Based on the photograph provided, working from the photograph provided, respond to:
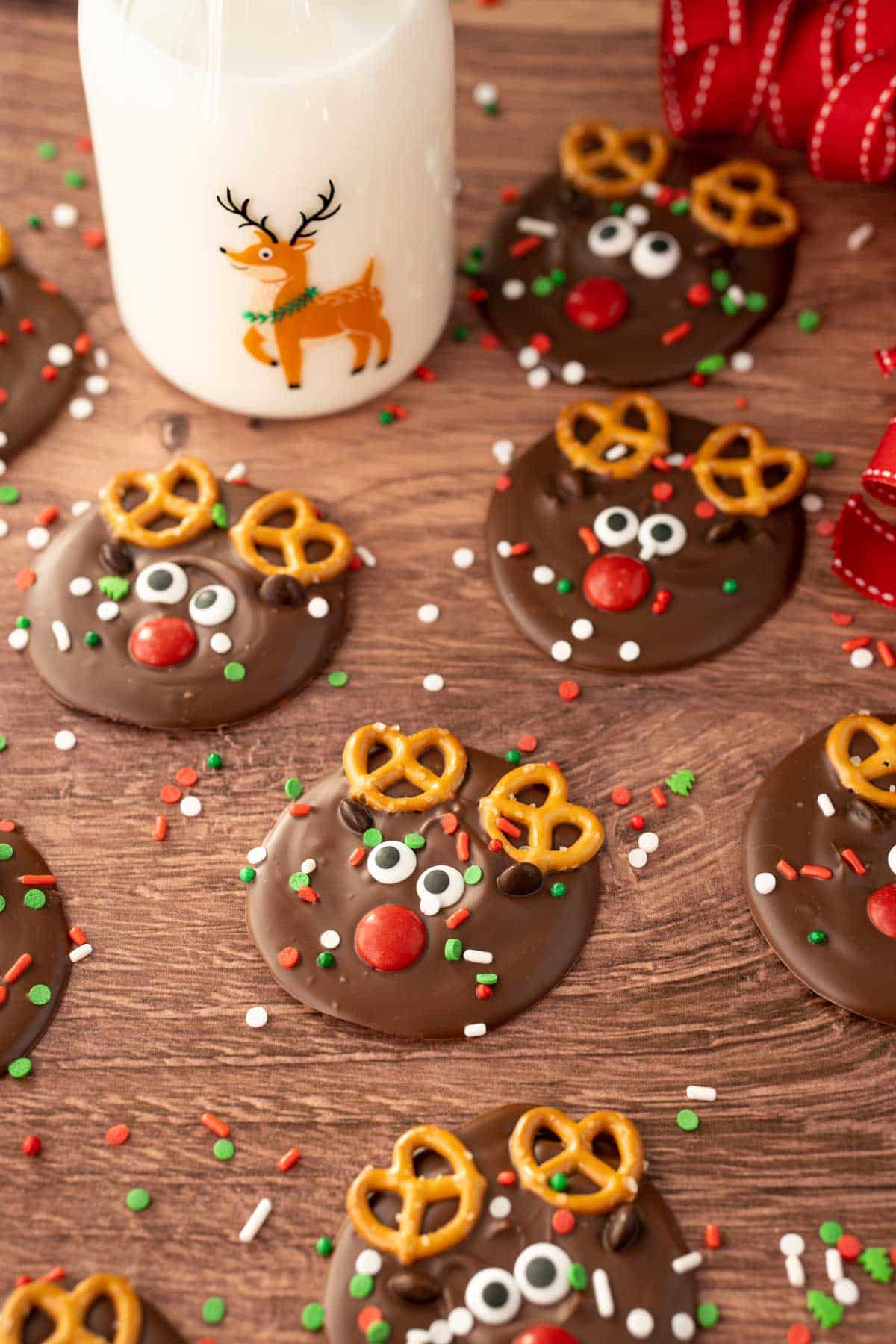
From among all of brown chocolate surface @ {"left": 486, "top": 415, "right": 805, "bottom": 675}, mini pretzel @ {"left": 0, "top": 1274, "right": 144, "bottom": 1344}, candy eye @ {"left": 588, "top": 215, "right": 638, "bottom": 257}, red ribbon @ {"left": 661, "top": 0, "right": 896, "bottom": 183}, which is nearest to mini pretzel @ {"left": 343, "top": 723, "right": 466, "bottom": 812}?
brown chocolate surface @ {"left": 486, "top": 415, "right": 805, "bottom": 675}

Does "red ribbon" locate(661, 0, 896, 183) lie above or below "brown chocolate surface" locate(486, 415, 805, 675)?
above

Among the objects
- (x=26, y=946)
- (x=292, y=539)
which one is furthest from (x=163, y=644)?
(x=26, y=946)

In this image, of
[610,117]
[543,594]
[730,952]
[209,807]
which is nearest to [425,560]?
[543,594]

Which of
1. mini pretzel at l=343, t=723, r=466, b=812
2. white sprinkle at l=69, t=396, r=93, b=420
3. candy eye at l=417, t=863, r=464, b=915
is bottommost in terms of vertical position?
candy eye at l=417, t=863, r=464, b=915

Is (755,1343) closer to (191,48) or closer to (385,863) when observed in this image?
(385,863)

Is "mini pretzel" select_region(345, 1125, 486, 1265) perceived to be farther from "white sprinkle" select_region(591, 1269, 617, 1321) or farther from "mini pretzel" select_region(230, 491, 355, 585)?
"mini pretzel" select_region(230, 491, 355, 585)

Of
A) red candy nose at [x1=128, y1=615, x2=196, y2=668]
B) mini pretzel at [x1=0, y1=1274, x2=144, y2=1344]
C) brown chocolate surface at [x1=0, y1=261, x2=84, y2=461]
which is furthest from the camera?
brown chocolate surface at [x1=0, y1=261, x2=84, y2=461]

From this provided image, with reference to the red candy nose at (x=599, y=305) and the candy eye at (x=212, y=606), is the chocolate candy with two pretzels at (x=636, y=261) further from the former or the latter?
the candy eye at (x=212, y=606)
